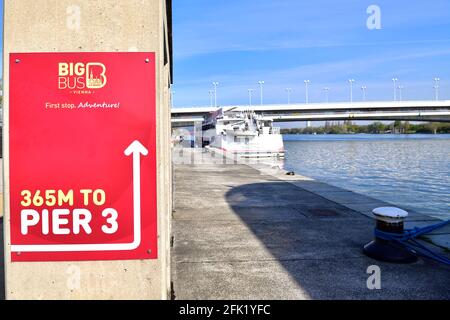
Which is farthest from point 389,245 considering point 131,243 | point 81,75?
point 81,75

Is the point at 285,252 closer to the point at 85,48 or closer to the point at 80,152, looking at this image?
the point at 80,152

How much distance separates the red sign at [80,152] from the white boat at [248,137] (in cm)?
4712

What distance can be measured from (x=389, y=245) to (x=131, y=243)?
12.6 ft

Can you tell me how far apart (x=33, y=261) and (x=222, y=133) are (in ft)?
182

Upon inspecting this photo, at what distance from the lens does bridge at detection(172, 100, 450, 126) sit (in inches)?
3868

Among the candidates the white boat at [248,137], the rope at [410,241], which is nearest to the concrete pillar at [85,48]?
the rope at [410,241]

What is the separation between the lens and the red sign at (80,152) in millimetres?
3104

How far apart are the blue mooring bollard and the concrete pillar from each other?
3473 mm

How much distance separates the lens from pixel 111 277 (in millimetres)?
3295

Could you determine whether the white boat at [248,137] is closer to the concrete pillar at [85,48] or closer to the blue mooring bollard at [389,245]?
the blue mooring bollard at [389,245]

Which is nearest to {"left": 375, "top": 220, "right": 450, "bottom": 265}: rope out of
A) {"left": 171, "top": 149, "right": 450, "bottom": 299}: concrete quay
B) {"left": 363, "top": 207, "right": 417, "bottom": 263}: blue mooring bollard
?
{"left": 363, "top": 207, "right": 417, "bottom": 263}: blue mooring bollard

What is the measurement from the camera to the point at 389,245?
230 inches

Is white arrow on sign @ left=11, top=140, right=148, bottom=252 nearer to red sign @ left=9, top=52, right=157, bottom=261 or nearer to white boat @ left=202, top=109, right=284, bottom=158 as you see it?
red sign @ left=9, top=52, right=157, bottom=261
